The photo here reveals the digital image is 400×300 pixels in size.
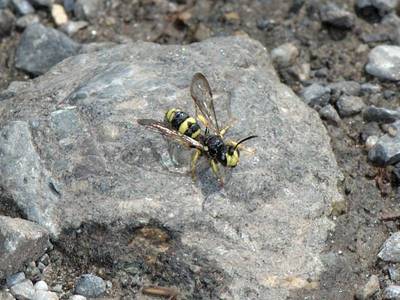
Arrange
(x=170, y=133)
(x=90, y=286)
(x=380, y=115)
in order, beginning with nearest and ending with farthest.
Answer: (x=90, y=286) < (x=170, y=133) < (x=380, y=115)

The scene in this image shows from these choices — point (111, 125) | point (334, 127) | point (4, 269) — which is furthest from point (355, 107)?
point (4, 269)

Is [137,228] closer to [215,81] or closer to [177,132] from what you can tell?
[177,132]

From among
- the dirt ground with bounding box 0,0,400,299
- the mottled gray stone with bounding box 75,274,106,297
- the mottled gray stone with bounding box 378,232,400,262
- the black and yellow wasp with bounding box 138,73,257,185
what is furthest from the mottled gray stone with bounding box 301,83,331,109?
the mottled gray stone with bounding box 75,274,106,297

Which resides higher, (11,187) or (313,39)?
(11,187)

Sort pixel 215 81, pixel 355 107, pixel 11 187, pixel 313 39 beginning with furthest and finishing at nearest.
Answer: pixel 313 39 → pixel 355 107 → pixel 215 81 → pixel 11 187

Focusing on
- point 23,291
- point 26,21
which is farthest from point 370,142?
point 26,21

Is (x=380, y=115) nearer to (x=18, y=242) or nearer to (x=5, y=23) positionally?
(x=18, y=242)

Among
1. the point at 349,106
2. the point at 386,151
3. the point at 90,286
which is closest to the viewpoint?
the point at 90,286

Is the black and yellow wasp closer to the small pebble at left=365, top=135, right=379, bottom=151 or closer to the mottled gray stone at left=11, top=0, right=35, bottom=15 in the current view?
the small pebble at left=365, top=135, right=379, bottom=151
